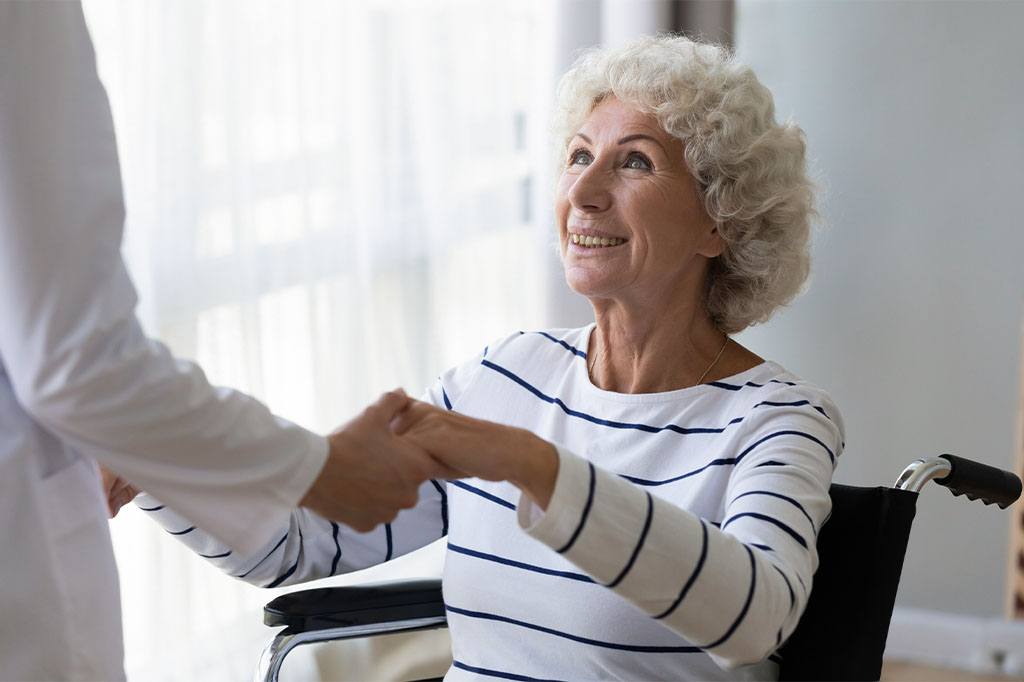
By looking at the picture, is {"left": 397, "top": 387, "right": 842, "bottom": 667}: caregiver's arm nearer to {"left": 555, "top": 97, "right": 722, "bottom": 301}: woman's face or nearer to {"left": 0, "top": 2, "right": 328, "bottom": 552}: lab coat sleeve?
{"left": 0, "top": 2, "right": 328, "bottom": 552}: lab coat sleeve

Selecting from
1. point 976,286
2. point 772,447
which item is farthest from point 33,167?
point 976,286

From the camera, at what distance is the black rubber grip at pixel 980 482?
150cm

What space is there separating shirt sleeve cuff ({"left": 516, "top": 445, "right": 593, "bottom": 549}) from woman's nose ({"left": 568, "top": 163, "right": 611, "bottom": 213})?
0.54 metres

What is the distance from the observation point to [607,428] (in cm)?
151

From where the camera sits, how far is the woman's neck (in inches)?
61.2

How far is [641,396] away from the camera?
1.52 m

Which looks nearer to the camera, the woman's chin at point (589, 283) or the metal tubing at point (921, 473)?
the metal tubing at point (921, 473)

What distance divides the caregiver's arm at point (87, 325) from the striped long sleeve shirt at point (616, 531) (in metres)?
0.16

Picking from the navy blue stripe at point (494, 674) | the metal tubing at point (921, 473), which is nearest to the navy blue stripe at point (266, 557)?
the navy blue stripe at point (494, 674)

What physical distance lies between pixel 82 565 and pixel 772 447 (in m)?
0.76

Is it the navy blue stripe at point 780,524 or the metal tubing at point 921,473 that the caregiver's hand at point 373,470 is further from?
the metal tubing at point 921,473

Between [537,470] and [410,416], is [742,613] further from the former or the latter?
[410,416]

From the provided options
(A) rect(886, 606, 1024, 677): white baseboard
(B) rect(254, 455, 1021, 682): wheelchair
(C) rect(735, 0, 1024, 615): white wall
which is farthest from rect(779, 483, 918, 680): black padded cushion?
(A) rect(886, 606, 1024, 677): white baseboard

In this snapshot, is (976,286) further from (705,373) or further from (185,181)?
(185,181)
